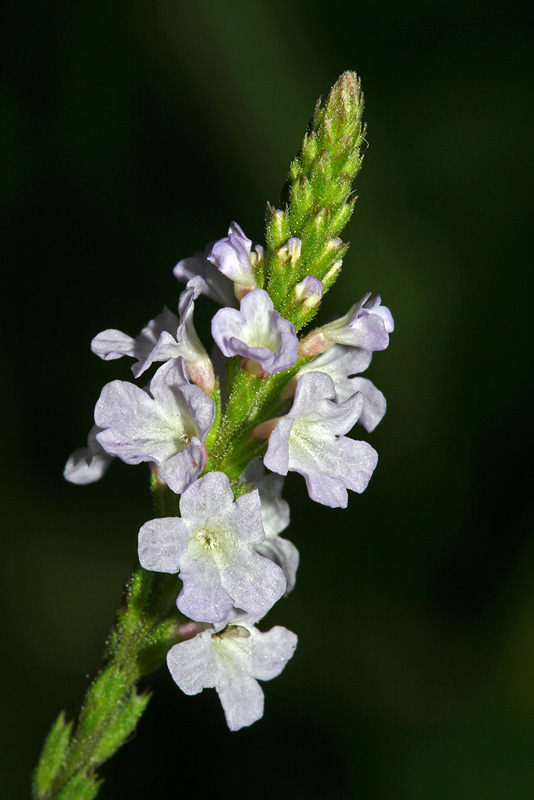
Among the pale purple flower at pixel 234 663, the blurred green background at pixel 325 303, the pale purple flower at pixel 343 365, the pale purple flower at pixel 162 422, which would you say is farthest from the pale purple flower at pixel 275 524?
the blurred green background at pixel 325 303

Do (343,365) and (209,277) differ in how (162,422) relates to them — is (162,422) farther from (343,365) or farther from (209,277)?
(343,365)

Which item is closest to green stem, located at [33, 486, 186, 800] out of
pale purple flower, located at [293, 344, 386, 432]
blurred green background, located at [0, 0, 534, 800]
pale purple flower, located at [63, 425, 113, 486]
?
pale purple flower, located at [63, 425, 113, 486]

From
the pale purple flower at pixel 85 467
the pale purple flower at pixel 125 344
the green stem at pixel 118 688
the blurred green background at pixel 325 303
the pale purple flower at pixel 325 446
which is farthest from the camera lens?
the blurred green background at pixel 325 303

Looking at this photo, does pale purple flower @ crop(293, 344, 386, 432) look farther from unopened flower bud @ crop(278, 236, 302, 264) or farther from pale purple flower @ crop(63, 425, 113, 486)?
pale purple flower @ crop(63, 425, 113, 486)

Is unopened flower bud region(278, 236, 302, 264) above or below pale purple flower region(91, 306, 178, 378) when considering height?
above

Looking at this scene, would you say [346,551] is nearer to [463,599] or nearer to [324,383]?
[463,599]

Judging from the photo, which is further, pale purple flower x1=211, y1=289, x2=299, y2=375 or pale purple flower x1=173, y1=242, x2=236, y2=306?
pale purple flower x1=173, y1=242, x2=236, y2=306

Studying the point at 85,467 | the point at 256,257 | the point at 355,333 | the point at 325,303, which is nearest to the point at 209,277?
the point at 256,257

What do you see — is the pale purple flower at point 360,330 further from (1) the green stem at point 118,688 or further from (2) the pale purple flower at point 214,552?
(1) the green stem at point 118,688
